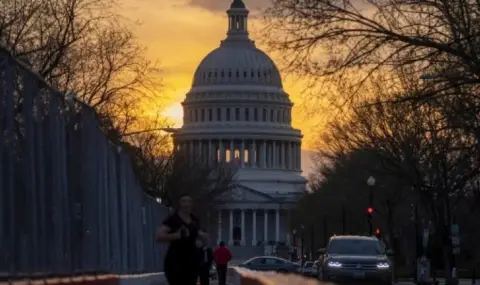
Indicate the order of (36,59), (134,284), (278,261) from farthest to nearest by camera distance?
(278,261), (36,59), (134,284)

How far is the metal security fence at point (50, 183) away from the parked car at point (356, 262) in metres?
14.8

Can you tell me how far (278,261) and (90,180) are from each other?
65384mm

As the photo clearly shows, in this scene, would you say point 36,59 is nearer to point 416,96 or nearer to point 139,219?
point 139,219

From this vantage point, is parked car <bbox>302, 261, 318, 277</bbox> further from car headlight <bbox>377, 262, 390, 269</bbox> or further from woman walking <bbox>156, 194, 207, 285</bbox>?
woman walking <bbox>156, 194, 207, 285</bbox>

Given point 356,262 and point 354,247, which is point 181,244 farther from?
point 354,247

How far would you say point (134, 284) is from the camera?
97.6 feet

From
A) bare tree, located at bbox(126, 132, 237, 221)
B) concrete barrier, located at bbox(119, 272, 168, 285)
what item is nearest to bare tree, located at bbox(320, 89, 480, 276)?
bare tree, located at bbox(126, 132, 237, 221)

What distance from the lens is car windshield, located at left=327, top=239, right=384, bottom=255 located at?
136 feet

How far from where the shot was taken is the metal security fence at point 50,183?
1457cm

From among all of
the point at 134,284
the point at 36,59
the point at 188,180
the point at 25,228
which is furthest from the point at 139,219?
the point at 188,180

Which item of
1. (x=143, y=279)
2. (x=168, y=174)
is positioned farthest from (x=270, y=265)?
(x=143, y=279)

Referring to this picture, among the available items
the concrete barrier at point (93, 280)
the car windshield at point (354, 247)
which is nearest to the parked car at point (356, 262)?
the car windshield at point (354, 247)

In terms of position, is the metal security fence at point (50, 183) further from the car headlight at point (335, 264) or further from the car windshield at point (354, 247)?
the car windshield at point (354, 247)

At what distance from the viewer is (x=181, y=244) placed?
1736cm
